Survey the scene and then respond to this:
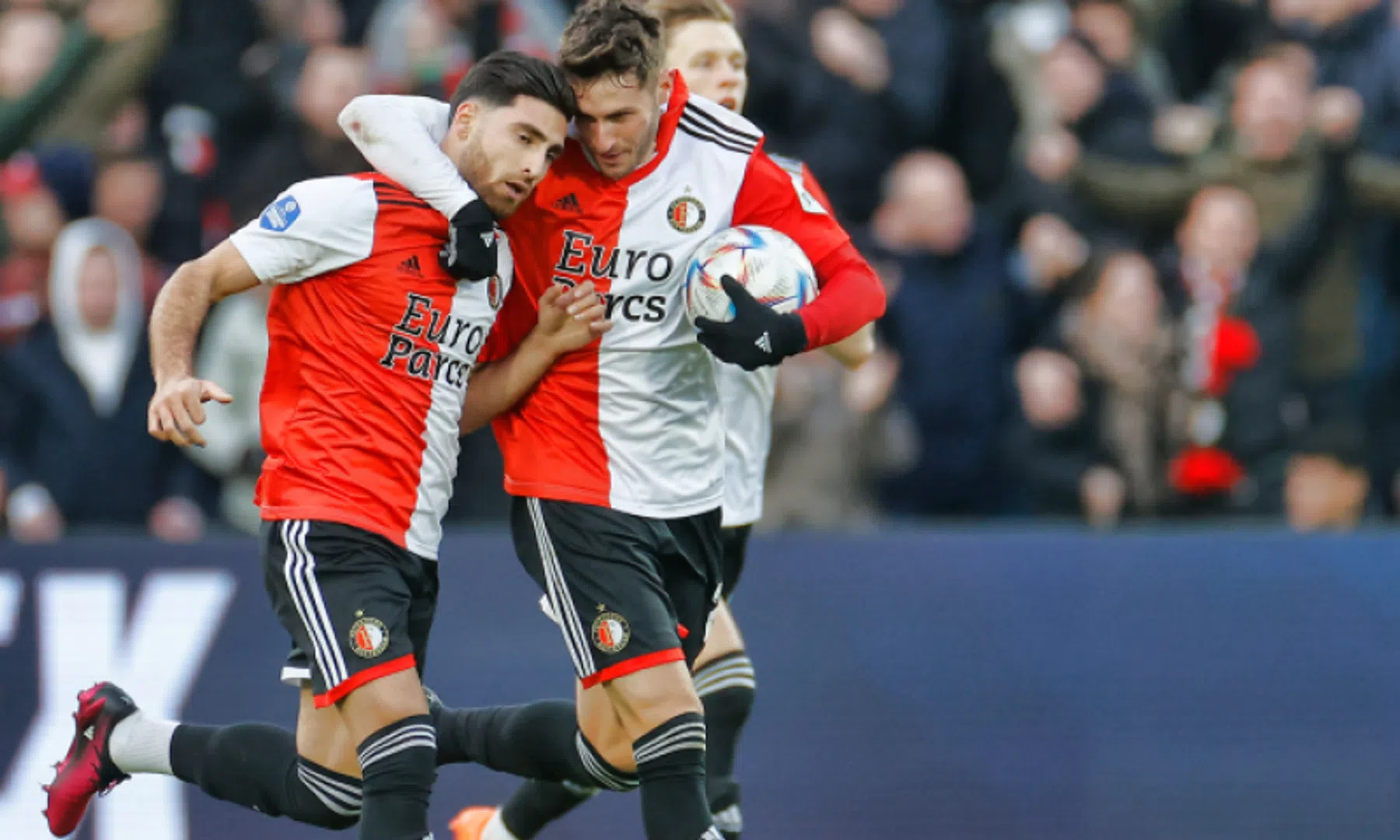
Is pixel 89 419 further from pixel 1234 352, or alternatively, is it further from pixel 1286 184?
pixel 1286 184

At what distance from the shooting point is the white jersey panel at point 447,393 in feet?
17.3

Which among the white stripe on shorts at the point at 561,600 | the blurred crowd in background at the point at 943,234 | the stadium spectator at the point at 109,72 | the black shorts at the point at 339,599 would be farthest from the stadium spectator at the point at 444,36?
the black shorts at the point at 339,599

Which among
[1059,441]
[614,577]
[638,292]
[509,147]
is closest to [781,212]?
[638,292]

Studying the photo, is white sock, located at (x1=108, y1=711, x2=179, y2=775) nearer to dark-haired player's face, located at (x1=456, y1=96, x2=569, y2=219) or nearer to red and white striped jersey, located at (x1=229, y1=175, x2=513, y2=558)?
red and white striped jersey, located at (x1=229, y1=175, x2=513, y2=558)

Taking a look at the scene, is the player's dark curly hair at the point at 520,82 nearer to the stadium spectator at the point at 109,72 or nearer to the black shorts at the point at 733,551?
the black shorts at the point at 733,551

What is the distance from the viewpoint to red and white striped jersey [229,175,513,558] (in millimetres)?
5152

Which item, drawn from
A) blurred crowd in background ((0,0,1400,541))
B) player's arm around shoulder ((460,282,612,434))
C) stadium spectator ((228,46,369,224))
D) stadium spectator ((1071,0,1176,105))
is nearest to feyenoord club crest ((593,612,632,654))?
player's arm around shoulder ((460,282,612,434))

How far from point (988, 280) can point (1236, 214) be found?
1.13 m

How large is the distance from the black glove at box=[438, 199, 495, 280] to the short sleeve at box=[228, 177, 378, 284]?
25cm

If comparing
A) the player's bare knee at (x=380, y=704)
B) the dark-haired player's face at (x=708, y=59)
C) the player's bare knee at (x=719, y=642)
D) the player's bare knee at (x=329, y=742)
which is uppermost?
the dark-haired player's face at (x=708, y=59)

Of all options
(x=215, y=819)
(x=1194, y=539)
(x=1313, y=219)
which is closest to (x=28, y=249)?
(x=215, y=819)

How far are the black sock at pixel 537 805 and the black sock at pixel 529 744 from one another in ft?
0.59

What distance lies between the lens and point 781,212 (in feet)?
18.0

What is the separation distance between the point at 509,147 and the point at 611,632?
129 centimetres
